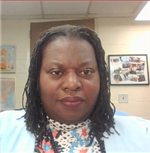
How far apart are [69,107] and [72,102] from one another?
26 mm

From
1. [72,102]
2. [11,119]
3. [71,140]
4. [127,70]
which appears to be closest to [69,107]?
[72,102]

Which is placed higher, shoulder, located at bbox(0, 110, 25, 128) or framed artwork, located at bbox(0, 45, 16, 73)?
framed artwork, located at bbox(0, 45, 16, 73)

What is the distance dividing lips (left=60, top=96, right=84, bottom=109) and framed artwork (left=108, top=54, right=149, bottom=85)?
1.52 m

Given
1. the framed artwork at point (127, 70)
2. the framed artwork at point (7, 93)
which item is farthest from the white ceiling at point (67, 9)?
the framed artwork at point (7, 93)

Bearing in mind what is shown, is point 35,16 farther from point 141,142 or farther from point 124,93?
point 141,142

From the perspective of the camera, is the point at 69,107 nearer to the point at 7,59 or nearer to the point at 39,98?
the point at 39,98

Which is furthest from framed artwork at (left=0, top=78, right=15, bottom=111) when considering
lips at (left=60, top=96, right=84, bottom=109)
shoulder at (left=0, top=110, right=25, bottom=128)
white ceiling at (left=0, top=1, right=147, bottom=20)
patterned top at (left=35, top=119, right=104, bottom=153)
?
lips at (left=60, top=96, right=84, bottom=109)

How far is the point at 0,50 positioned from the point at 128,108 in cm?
161

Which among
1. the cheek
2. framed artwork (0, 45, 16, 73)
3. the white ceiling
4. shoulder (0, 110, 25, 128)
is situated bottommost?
shoulder (0, 110, 25, 128)

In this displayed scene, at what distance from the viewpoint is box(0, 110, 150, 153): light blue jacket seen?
2.71ft

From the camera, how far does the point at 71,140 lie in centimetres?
88

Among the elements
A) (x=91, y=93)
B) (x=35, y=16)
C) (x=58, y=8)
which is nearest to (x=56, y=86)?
(x=91, y=93)

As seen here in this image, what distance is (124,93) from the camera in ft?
7.48

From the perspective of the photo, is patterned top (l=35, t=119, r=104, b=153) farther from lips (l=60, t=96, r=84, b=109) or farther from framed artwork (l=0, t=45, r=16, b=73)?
framed artwork (l=0, t=45, r=16, b=73)
